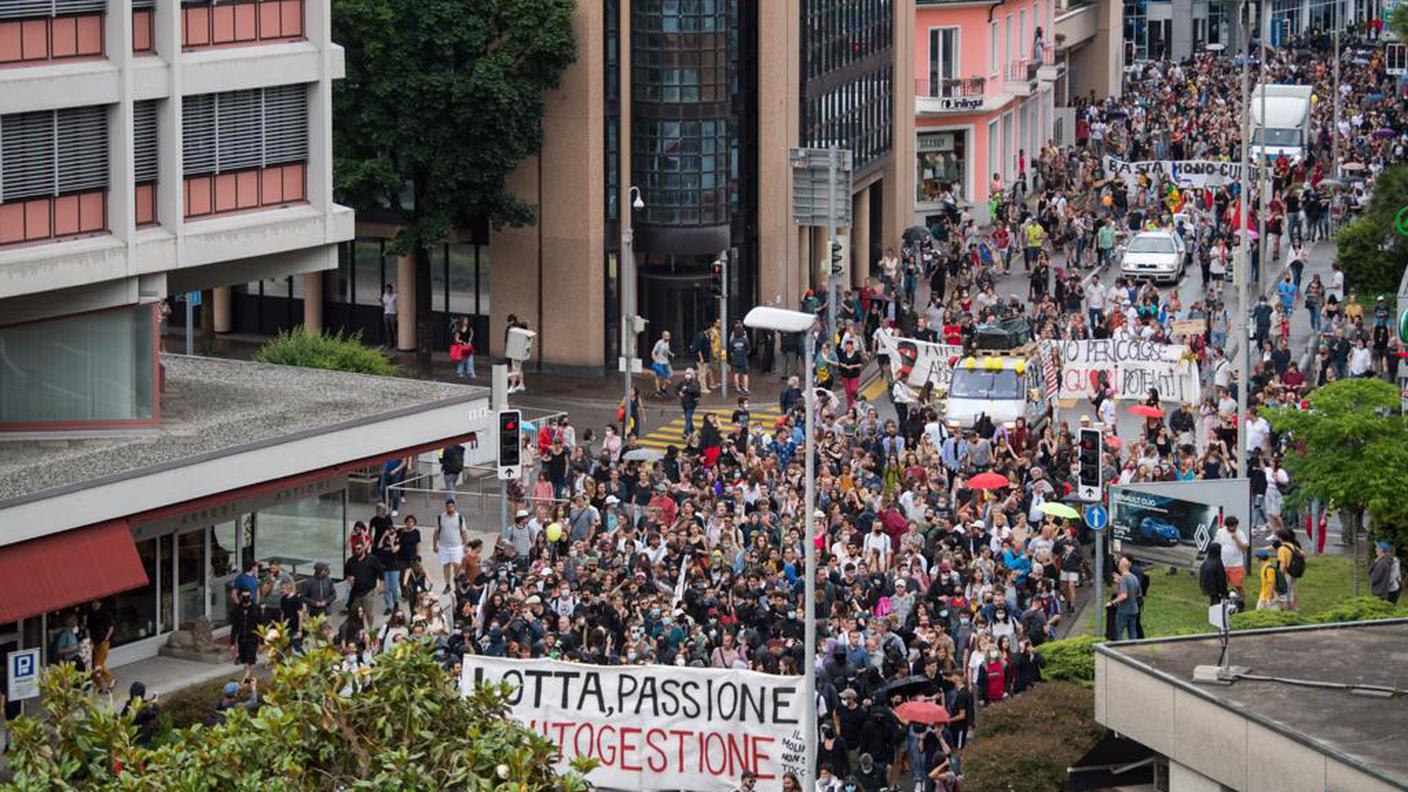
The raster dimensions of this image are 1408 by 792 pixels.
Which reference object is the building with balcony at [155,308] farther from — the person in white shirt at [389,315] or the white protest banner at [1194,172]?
the white protest banner at [1194,172]

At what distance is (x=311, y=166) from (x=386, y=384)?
394 cm

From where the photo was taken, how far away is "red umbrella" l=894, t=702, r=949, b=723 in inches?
1234

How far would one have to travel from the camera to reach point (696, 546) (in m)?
38.9

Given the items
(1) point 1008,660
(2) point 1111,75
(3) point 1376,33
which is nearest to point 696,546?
(1) point 1008,660

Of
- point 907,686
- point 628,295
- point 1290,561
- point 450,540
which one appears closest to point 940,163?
point 628,295

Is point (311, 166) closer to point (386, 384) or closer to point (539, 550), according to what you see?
point (386, 384)

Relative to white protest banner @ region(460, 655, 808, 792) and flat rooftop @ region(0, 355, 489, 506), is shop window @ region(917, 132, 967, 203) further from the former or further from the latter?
white protest banner @ region(460, 655, 808, 792)

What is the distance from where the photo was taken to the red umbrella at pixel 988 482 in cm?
4316

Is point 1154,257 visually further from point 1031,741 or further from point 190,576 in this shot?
point 1031,741

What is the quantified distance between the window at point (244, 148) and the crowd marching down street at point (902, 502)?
5.40m

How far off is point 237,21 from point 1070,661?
1665cm

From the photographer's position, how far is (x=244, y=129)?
42500 mm

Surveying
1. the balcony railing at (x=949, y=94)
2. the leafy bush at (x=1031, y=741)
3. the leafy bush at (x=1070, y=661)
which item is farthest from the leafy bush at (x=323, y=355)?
the balcony railing at (x=949, y=94)

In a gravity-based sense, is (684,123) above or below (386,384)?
above
